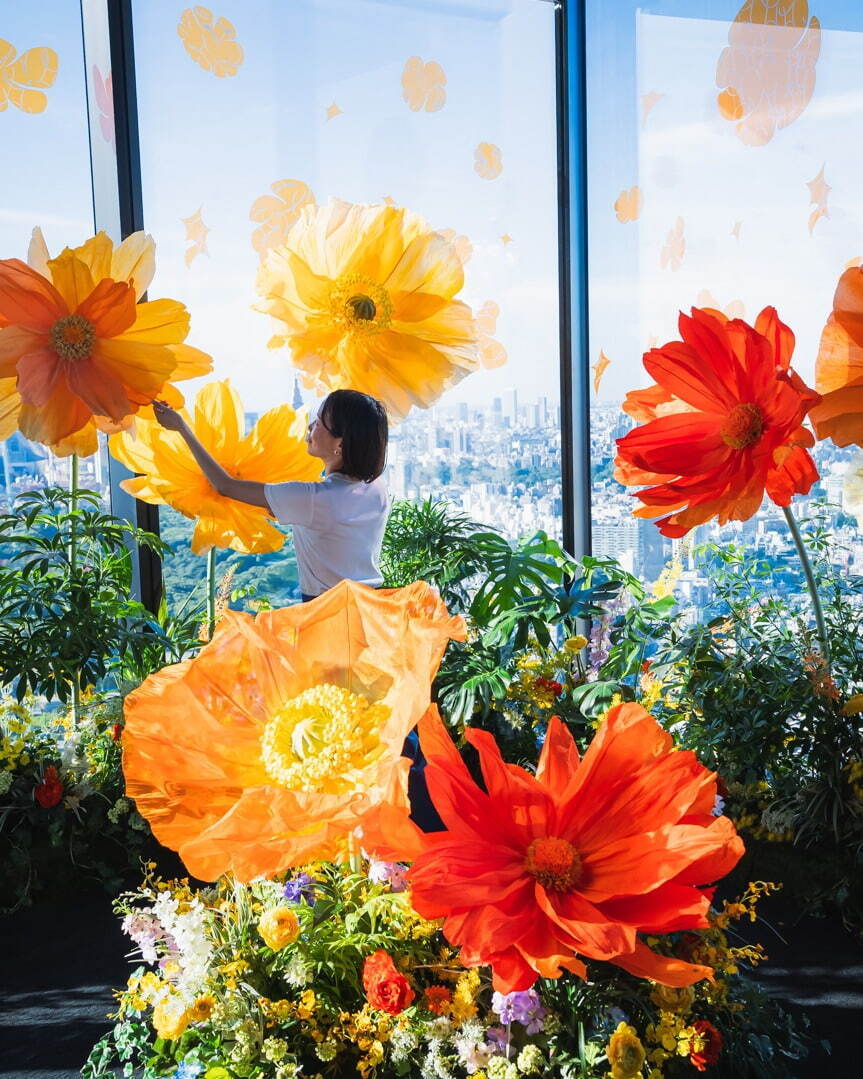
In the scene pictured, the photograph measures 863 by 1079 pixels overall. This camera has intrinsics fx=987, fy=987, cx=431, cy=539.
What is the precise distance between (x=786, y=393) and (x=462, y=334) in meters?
0.79

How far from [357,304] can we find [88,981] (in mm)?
1769

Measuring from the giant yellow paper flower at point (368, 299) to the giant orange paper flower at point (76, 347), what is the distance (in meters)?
0.19

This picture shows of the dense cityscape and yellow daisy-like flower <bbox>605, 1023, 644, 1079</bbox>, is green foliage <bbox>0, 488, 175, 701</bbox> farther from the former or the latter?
yellow daisy-like flower <bbox>605, 1023, 644, 1079</bbox>

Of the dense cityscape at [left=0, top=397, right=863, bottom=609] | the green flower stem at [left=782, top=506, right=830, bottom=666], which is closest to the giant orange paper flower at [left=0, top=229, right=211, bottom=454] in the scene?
the green flower stem at [left=782, top=506, right=830, bottom=666]

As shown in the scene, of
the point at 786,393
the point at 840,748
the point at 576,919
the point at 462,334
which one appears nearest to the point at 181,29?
the point at 462,334

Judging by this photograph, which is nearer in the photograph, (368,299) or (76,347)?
(76,347)

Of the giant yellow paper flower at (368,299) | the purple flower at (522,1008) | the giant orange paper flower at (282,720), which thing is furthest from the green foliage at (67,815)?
the giant orange paper flower at (282,720)

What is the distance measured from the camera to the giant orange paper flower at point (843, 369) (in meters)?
0.61

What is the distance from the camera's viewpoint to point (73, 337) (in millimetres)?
1076

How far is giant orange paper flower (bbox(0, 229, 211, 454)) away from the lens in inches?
41.6

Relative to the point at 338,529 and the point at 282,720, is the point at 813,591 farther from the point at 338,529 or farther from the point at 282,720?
the point at 282,720

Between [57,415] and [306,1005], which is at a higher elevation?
[57,415]

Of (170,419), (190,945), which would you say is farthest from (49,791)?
(190,945)

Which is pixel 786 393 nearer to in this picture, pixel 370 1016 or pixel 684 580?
pixel 370 1016
